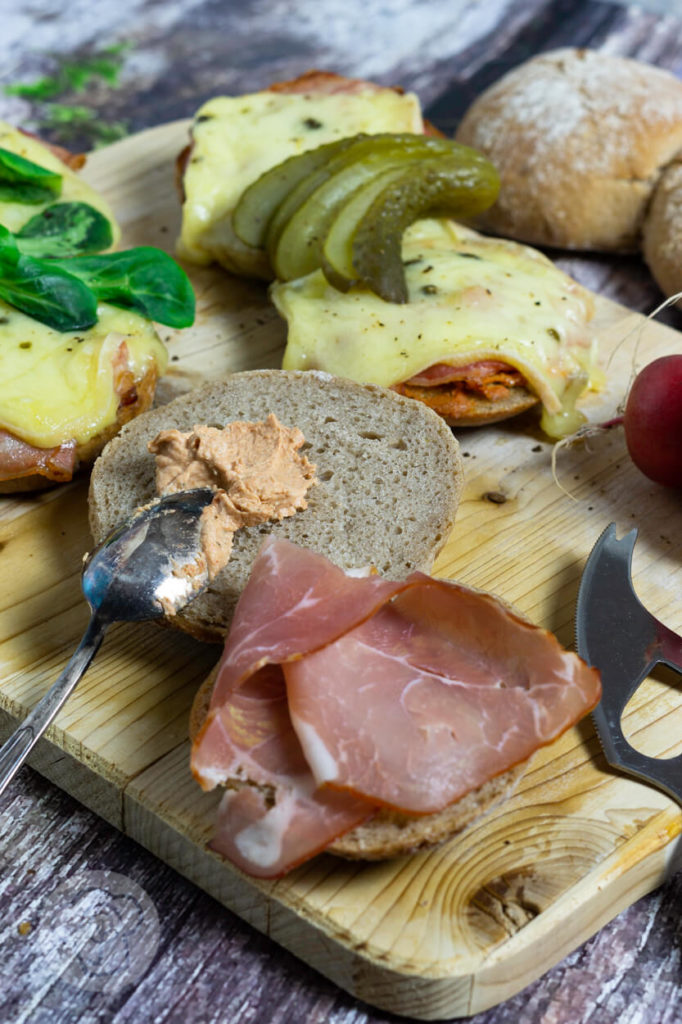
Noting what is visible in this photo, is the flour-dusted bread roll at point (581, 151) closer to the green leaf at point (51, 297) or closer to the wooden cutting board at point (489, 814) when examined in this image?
the wooden cutting board at point (489, 814)

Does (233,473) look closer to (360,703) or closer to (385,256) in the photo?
(360,703)

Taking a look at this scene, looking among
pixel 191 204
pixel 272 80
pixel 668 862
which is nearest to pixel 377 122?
pixel 191 204

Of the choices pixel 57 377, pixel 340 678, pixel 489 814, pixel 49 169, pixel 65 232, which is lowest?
pixel 489 814

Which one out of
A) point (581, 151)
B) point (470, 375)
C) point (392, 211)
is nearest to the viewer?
point (470, 375)

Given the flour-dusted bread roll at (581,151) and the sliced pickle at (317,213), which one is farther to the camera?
the flour-dusted bread roll at (581,151)

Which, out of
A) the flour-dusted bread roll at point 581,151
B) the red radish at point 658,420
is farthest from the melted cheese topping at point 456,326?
the flour-dusted bread roll at point 581,151

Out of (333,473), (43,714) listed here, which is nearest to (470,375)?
(333,473)

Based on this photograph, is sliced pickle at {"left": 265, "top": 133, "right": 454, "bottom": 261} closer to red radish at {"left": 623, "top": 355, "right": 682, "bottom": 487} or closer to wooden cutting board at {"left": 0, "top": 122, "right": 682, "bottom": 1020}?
wooden cutting board at {"left": 0, "top": 122, "right": 682, "bottom": 1020}
